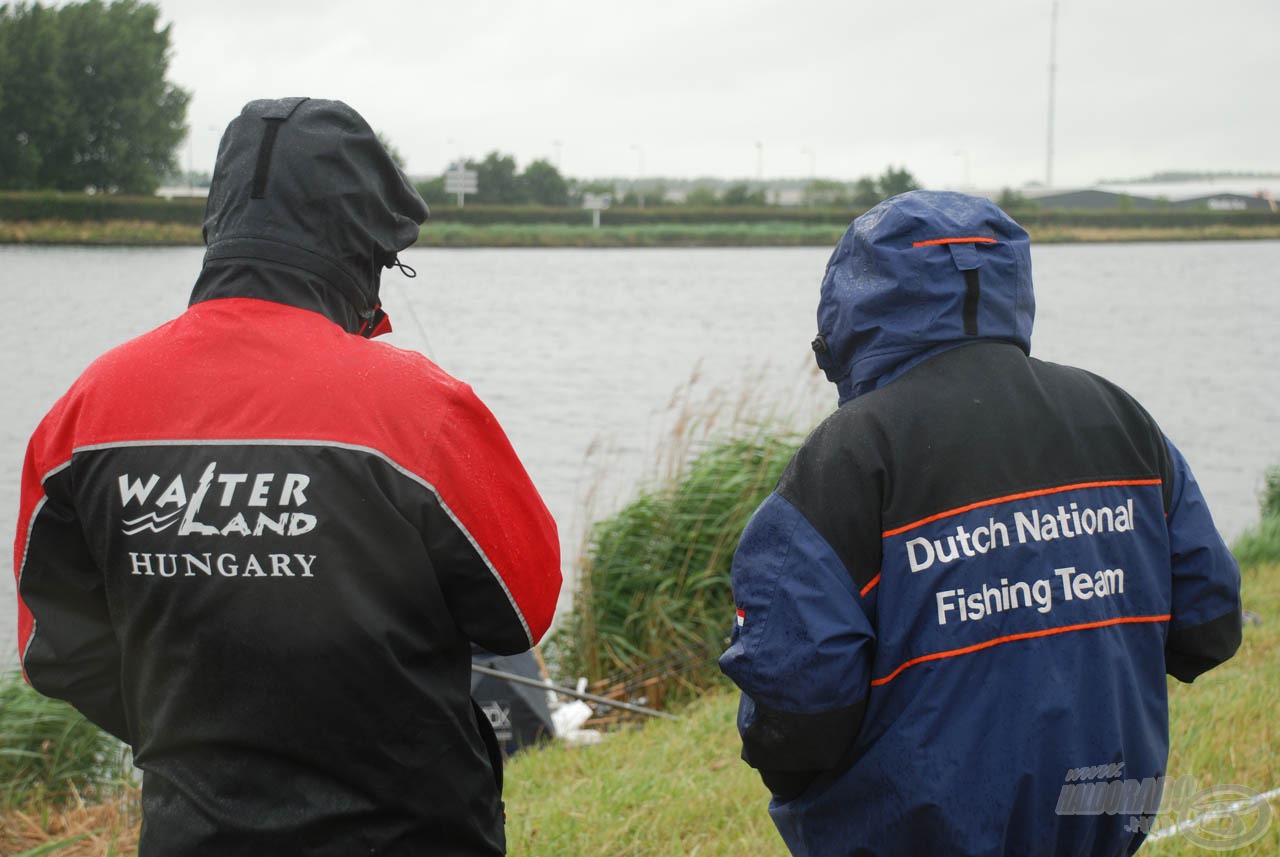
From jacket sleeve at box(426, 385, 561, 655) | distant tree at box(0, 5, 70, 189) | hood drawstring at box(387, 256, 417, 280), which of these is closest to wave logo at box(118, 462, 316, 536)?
jacket sleeve at box(426, 385, 561, 655)

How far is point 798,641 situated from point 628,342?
22130mm

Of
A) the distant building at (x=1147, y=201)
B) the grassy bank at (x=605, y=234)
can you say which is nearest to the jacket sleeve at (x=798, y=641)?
the grassy bank at (x=605, y=234)

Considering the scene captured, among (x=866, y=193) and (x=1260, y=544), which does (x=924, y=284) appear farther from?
(x=866, y=193)

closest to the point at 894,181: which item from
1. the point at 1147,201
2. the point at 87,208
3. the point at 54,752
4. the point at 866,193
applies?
the point at 866,193

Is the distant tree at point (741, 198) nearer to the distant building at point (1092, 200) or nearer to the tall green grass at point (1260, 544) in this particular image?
the distant building at point (1092, 200)

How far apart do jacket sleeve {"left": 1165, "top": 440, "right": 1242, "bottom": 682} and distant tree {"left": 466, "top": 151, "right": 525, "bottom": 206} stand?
69.2 m

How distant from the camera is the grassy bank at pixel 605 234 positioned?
45.8 meters

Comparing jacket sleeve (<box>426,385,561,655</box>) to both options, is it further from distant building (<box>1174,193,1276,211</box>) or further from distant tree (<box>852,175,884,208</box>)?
distant building (<box>1174,193,1276,211</box>)

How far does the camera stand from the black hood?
210 cm

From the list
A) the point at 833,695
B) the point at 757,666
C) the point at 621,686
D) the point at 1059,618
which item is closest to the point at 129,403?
the point at 757,666

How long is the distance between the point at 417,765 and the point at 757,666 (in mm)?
581

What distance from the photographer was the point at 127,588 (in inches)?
77.8

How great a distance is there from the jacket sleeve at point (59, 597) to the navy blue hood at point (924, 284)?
1352mm

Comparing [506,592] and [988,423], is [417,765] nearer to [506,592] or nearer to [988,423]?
[506,592]
